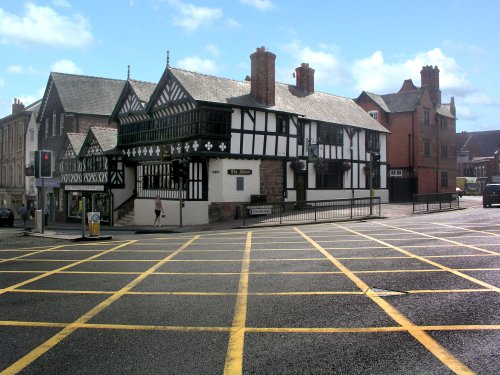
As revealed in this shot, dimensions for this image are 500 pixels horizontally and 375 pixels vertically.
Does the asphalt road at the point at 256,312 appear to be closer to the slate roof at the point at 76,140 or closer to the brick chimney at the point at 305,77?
the brick chimney at the point at 305,77

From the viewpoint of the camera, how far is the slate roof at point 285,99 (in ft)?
80.3

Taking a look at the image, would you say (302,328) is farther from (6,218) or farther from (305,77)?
(6,218)

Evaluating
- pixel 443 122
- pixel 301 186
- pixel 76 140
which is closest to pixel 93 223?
pixel 301 186

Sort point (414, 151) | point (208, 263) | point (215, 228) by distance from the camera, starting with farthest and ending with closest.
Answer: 1. point (414, 151)
2. point (215, 228)
3. point (208, 263)

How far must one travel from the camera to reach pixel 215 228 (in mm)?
21094

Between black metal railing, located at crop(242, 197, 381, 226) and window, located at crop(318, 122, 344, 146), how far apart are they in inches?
295

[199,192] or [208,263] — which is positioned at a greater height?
[199,192]

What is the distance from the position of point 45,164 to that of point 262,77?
1335cm

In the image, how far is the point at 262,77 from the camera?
1032 inches

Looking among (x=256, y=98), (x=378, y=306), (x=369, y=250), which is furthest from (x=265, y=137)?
(x=378, y=306)

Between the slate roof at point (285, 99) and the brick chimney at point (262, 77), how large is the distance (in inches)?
19.1

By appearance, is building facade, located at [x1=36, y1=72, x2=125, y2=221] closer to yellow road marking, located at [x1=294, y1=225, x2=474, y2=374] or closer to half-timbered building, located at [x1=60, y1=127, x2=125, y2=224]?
half-timbered building, located at [x1=60, y1=127, x2=125, y2=224]

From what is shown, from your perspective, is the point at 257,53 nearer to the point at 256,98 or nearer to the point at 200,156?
the point at 256,98

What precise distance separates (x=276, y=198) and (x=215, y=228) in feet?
22.2
